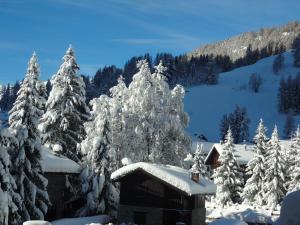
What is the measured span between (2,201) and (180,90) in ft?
96.5

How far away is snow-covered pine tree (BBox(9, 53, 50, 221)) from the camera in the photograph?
26266mm

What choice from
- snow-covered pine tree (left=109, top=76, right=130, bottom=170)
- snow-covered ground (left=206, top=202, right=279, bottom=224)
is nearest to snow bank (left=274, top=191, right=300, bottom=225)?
snow-covered ground (left=206, top=202, right=279, bottom=224)

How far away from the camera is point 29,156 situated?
1077 inches

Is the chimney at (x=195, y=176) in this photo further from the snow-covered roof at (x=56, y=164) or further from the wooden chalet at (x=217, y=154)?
the wooden chalet at (x=217, y=154)

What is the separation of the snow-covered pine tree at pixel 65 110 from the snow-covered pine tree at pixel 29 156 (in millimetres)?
12304

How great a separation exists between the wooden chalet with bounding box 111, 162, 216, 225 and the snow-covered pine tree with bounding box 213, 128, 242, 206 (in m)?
20.6

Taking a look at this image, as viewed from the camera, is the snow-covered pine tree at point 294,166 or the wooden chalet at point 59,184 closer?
the wooden chalet at point 59,184

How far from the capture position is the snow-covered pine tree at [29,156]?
86.2 feet

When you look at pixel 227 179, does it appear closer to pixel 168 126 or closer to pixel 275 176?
pixel 275 176

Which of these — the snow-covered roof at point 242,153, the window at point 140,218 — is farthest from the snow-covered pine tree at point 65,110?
the snow-covered roof at point 242,153

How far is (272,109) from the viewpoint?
604 feet

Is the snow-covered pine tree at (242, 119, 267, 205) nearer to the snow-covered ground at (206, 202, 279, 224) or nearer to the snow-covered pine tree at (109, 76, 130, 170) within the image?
the snow-covered ground at (206, 202, 279, 224)

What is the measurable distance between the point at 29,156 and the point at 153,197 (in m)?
10.7

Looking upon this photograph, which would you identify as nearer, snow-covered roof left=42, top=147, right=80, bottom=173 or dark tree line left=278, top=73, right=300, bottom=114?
snow-covered roof left=42, top=147, right=80, bottom=173
